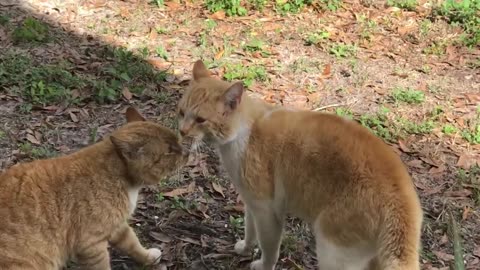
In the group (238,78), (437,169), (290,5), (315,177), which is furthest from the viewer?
(290,5)

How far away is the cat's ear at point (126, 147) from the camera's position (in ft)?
14.8

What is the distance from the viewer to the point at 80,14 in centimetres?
901

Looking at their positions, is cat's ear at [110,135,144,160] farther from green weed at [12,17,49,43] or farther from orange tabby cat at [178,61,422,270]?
green weed at [12,17,49,43]

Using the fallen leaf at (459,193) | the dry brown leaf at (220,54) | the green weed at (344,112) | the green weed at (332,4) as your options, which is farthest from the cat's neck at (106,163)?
the green weed at (332,4)

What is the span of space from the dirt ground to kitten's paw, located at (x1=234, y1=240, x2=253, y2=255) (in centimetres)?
5

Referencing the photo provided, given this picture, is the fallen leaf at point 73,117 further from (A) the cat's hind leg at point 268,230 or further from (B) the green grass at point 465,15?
(B) the green grass at point 465,15

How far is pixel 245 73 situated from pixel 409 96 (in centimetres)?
193

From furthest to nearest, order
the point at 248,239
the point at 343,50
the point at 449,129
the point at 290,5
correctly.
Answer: the point at 290,5, the point at 343,50, the point at 449,129, the point at 248,239

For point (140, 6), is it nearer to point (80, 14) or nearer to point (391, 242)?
point (80, 14)

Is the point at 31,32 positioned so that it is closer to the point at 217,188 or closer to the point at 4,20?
the point at 4,20

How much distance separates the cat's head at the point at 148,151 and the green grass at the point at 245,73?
306 centimetres

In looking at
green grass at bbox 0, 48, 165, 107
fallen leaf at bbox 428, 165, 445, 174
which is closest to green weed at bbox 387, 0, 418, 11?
fallen leaf at bbox 428, 165, 445, 174

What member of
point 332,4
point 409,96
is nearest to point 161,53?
point 332,4

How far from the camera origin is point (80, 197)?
444 centimetres
